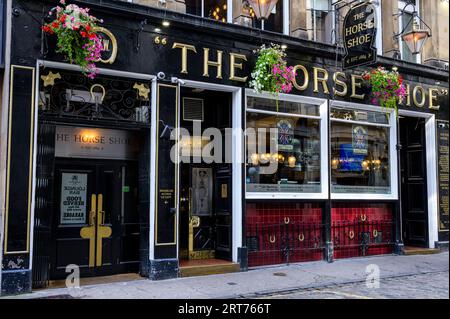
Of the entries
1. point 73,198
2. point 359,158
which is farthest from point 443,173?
point 73,198

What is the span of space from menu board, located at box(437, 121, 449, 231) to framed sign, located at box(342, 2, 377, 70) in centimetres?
439

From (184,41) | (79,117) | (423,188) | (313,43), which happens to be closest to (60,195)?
(79,117)

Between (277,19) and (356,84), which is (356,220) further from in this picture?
(277,19)

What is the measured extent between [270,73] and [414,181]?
21.4 ft

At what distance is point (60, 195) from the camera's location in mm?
9594

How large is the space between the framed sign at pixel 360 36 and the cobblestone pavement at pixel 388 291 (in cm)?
498

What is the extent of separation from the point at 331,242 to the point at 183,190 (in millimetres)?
3822

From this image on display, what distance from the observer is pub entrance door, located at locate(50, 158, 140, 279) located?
951cm

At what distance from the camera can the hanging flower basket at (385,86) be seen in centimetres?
1291

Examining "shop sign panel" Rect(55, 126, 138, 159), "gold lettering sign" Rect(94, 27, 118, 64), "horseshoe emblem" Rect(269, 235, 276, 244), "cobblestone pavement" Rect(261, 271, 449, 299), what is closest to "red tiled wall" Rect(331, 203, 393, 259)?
"horseshoe emblem" Rect(269, 235, 276, 244)

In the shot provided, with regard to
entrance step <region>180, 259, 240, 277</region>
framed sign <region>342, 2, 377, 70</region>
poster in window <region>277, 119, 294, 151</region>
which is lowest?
entrance step <region>180, 259, 240, 277</region>

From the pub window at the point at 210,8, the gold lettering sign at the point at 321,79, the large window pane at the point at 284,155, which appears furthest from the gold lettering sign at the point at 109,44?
the gold lettering sign at the point at 321,79

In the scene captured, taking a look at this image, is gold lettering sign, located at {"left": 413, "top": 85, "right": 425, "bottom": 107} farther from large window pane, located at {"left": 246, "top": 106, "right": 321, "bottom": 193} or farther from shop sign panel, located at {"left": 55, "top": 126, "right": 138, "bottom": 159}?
shop sign panel, located at {"left": 55, "top": 126, "right": 138, "bottom": 159}

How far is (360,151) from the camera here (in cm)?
1340
